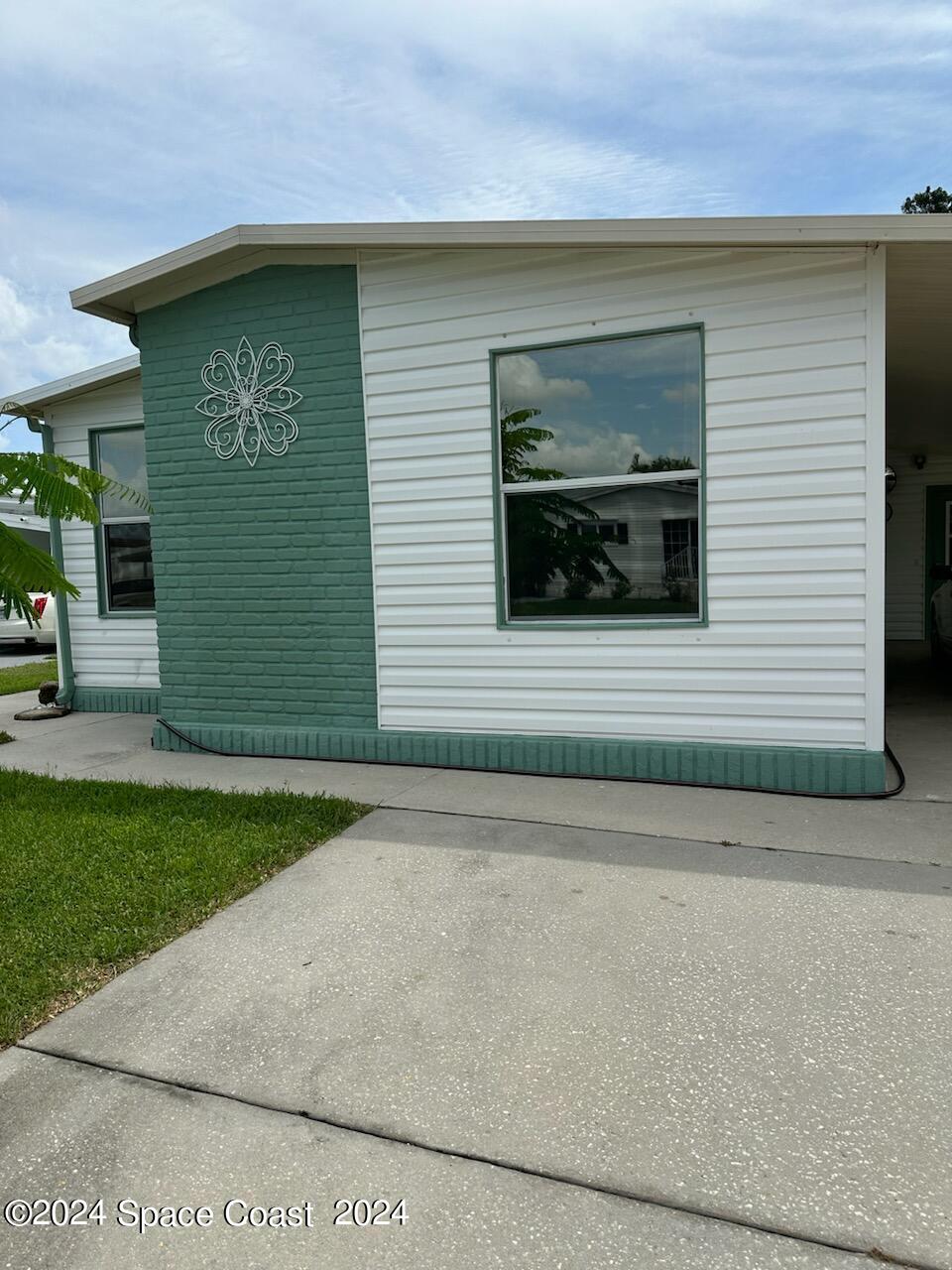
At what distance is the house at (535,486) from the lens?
191 inches

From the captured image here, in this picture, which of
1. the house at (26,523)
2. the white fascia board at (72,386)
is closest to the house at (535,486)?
the white fascia board at (72,386)

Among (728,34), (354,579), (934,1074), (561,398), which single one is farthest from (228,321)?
(934,1074)

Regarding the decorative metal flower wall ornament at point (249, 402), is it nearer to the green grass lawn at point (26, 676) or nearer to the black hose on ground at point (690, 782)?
the black hose on ground at point (690, 782)

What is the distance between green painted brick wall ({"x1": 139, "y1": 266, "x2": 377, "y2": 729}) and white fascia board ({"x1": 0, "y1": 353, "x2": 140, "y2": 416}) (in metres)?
1.32

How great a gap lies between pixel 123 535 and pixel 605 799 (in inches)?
228

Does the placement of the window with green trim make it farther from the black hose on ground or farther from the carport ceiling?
the carport ceiling

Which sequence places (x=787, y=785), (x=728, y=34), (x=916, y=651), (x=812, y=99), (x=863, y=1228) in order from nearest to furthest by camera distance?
1. (x=863, y=1228)
2. (x=787, y=785)
3. (x=728, y=34)
4. (x=812, y=99)
5. (x=916, y=651)

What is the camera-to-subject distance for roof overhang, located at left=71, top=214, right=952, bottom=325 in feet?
14.7

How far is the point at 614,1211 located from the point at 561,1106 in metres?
0.37

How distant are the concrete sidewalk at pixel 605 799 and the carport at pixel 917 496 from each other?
20 cm

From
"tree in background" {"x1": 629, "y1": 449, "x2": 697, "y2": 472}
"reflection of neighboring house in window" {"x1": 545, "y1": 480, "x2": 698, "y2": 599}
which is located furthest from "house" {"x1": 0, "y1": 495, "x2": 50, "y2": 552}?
"tree in background" {"x1": 629, "y1": 449, "x2": 697, "y2": 472}

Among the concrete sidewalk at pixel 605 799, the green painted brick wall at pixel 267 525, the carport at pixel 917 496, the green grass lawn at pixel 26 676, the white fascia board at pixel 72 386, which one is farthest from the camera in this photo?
the green grass lawn at pixel 26 676

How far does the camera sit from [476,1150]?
215 centimetres

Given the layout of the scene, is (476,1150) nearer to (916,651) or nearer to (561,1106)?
(561,1106)
